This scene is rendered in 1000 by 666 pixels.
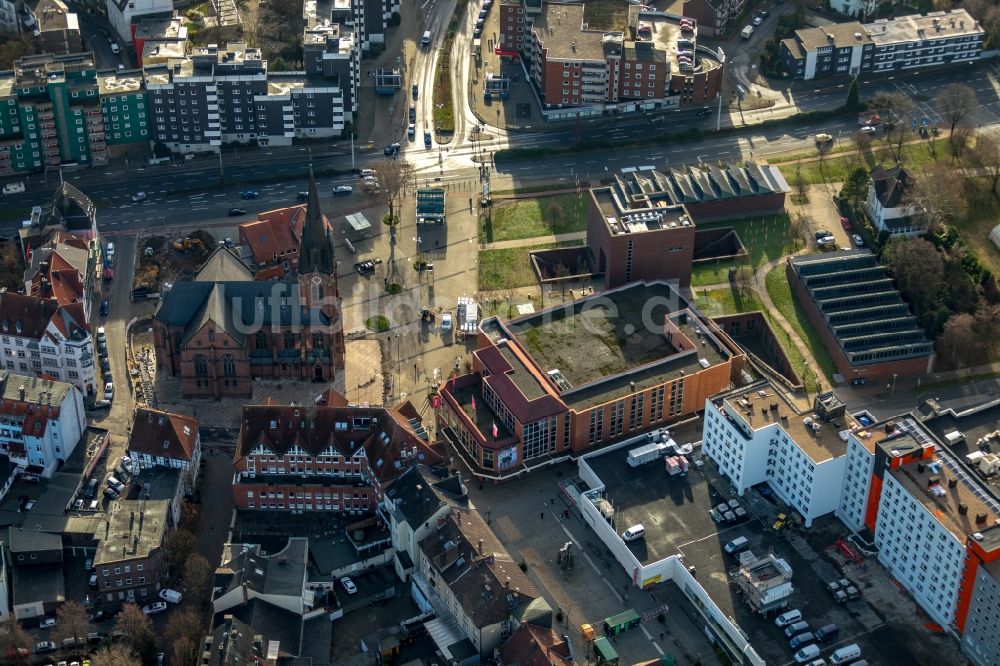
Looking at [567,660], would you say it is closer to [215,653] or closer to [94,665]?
[215,653]

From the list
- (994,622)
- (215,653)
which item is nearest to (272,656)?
(215,653)

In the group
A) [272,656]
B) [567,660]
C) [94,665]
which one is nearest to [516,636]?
[567,660]

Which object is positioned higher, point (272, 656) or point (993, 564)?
point (993, 564)

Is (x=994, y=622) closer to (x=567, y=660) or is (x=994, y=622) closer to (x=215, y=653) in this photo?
(x=567, y=660)

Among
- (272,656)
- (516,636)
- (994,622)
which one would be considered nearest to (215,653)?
(272,656)

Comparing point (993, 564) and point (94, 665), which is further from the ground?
point (993, 564)

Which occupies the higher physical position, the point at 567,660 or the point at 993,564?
the point at 993,564

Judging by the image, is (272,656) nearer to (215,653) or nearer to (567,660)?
(215,653)
